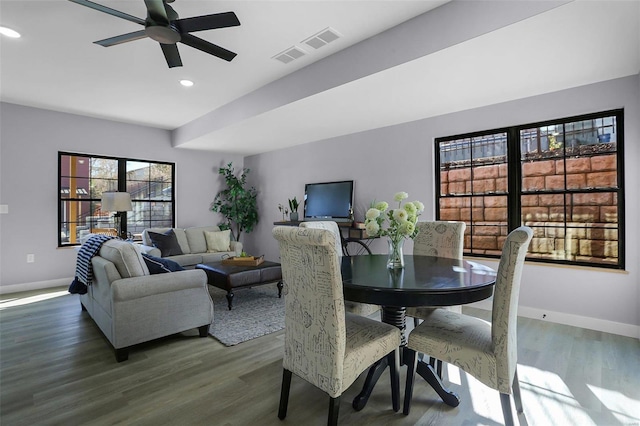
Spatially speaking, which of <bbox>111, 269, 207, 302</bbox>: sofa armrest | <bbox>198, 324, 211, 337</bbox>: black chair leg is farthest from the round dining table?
<bbox>198, 324, 211, 337</bbox>: black chair leg

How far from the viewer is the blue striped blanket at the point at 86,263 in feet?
9.60

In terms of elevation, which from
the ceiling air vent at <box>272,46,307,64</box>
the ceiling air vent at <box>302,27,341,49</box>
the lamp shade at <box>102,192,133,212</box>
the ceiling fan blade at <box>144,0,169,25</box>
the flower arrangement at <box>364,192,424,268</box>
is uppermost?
the ceiling air vent at <box>272,46,307,64</box>

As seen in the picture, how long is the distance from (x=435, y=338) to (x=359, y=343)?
422 millimetres

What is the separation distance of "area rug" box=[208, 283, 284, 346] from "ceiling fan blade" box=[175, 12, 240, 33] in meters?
2.46

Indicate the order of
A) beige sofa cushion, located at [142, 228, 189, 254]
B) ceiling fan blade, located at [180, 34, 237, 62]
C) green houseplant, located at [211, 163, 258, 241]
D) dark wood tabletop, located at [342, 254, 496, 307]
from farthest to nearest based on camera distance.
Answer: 1. green houseplant, located at [211, 163, 258, 241]
2. beige sofa cushion, located at [142, 228, 189, 254]
3. ceiling fan blade, located at [180, 34, 237, 62]
4. dark wood tabletop, located at [342, 254, 496, 307]

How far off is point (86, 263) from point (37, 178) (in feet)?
9.46

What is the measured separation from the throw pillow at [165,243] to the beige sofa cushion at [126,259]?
2297 mm

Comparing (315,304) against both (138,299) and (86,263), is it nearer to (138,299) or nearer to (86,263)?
(138,299)

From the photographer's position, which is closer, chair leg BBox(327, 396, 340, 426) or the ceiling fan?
chair leg BBox(327, 396, 340, 426)

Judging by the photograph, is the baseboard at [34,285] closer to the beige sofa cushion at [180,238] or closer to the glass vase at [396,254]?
the beige sofa cushion at [180,238]

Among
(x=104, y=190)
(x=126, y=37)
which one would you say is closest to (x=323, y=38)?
(x=126, y=37)

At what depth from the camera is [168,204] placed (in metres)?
6.26

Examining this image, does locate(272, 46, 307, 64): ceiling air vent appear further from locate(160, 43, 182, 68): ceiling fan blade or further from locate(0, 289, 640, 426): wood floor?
locate(0, 289, 640, 426): wood floor

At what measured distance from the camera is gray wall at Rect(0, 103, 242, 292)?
452cm
